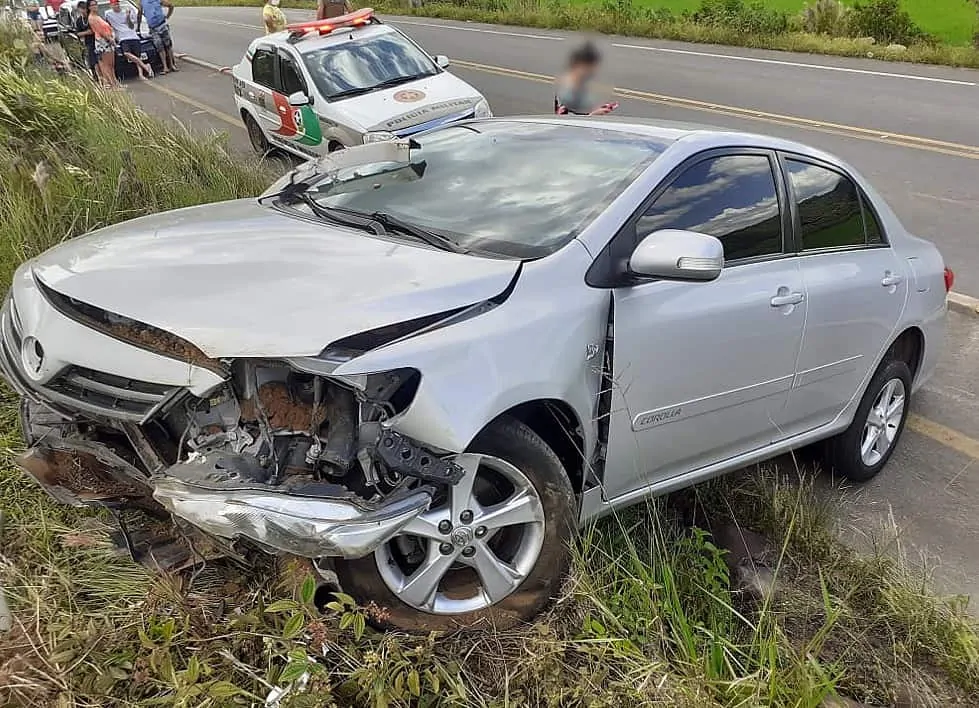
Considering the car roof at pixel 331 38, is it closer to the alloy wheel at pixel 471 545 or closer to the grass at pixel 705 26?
the alloy wheel at pixel 471 545

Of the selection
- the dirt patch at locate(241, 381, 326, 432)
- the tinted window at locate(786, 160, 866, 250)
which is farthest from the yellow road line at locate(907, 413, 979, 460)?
the dirt patch at locate(241, 381, 326, 432)

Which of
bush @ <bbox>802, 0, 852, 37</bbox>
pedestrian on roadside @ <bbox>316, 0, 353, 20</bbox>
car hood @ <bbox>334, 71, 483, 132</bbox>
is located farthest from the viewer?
bush @ <bbox>802, 0, 852, 37</bbox>

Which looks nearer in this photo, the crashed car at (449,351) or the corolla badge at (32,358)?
the crashed car at (449,351)

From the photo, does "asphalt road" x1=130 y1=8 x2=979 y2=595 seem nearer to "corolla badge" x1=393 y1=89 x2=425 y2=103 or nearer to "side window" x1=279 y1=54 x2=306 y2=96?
"side window" x1=279 y1=54 x2=306 y2=96

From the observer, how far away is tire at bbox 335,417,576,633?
8.70 feet

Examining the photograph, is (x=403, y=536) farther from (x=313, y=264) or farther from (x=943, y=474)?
(x=943, y=474)

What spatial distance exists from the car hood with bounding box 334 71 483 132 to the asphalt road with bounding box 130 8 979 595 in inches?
55.0

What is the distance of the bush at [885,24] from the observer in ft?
62.9

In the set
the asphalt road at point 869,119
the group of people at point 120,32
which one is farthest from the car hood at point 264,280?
the group of people at point 120,32

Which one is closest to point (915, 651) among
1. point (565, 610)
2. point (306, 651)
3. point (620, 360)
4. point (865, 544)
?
point (865, 544)

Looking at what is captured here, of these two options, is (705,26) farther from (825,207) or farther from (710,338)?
(710,338)

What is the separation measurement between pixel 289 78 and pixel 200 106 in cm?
500

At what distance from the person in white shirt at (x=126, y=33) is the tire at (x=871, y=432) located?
15.2m

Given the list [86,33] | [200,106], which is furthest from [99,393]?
[86,33]
